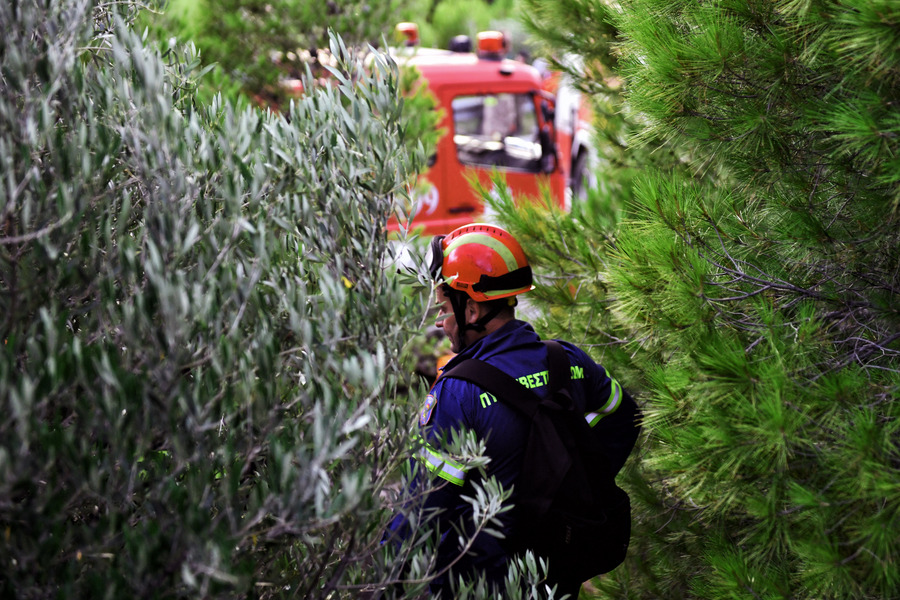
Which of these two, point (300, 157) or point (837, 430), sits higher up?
point (300, 157)

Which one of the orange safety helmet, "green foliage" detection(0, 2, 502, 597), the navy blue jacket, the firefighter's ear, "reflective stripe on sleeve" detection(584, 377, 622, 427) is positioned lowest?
"reflective stripe on sleeve" detection(584, 377, 622, 427)

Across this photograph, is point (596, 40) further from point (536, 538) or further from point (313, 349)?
point (313, 349)

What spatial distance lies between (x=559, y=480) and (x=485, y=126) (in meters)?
6.81

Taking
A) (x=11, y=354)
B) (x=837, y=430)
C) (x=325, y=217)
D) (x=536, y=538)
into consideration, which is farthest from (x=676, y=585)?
(x=11, y=354)

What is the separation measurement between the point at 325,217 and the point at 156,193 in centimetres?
37

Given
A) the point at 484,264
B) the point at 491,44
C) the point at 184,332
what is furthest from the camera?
the point at 491,44

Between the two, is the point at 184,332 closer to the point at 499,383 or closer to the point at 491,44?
the point at 499,383

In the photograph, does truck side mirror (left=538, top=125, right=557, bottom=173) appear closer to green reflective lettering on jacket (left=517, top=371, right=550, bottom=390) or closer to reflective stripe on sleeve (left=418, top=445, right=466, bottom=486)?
green reflective lettering on jacket (left=517, top=371, right=550, bottom=390)

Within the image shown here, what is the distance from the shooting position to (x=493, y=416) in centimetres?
246

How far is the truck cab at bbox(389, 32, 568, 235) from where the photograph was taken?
8.27 m

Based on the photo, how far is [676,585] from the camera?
2.89 meters

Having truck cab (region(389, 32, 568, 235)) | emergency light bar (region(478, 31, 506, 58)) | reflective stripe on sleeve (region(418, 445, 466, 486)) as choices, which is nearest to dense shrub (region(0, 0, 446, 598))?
reflective stripe on sleeve (region(418, 445, 466, 486))

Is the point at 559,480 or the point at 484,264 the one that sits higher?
the point at 484,264

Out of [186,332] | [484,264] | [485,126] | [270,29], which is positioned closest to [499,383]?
[484,264]
